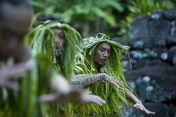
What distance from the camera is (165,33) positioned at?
8.07 metres

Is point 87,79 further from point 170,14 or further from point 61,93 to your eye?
point 170,14

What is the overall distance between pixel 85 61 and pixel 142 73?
249 centimetres

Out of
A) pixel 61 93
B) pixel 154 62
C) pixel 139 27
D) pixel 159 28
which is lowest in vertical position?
pixel 61 93

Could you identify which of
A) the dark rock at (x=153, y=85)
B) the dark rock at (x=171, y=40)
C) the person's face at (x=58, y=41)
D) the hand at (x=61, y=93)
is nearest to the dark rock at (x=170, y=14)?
the dark rock at (x=171, y=40)

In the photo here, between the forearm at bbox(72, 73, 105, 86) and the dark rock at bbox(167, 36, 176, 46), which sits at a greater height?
the dark rock at bbox(167, 36, 176, 46)

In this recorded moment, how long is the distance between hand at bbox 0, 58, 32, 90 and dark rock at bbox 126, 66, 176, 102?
4785mm

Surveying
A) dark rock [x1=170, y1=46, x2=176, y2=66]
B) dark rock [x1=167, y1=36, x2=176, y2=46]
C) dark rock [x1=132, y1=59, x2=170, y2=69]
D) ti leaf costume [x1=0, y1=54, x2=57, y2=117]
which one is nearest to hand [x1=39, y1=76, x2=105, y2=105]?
ti leaf costume [x1=0, y1=54, x2=57, y2=117]

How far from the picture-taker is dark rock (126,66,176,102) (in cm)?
644

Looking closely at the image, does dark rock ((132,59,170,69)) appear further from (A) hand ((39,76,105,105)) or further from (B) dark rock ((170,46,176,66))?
(A) hand ((39,76,105,105))

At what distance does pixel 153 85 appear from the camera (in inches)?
257

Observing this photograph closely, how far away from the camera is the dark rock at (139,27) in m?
8.35

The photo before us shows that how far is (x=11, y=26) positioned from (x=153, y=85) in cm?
502

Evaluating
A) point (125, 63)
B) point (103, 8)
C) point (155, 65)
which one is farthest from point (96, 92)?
point (103, 8)

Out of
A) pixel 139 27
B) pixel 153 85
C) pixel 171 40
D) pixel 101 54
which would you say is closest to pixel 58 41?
pixel 101 54
